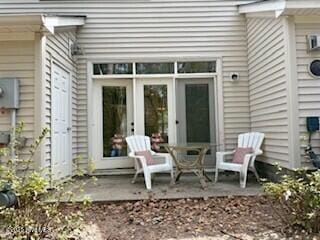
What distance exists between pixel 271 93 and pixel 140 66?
2.58 meters

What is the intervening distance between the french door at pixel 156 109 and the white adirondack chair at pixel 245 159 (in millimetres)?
1325

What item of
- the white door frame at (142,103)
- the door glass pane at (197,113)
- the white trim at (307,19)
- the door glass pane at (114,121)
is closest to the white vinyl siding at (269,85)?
the white trim at (307,19)

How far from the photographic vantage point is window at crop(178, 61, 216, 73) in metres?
7.17

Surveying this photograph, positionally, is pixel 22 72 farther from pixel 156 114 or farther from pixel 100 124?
pixel 156 114

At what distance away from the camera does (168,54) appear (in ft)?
23.2

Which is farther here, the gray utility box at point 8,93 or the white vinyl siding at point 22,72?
the white vinyl siding at point 22,72

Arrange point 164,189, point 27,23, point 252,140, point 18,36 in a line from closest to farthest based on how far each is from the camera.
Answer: point 27,23
point 18,36
point 164,189
point 252,140

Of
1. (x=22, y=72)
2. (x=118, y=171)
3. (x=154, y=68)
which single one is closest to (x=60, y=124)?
(x=22, y=72)

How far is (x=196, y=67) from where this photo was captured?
7195 millimetres

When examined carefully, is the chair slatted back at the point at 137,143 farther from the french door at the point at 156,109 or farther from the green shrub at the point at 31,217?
the green shrub at the point at 31,217

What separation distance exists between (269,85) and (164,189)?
2.35m

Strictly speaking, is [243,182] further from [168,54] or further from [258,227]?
[168,54]

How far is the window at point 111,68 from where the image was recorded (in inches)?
279

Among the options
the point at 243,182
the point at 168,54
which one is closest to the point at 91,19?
the point at 168,54
